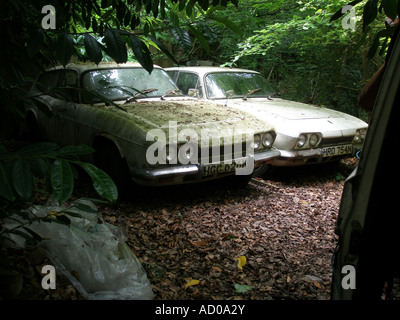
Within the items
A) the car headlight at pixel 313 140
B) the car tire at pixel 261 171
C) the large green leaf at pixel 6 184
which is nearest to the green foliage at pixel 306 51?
the car headlight at pixel 313 140

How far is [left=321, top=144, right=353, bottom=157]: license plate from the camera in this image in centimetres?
498

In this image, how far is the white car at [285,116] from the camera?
4832 mm

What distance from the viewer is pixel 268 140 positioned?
4.45 meters

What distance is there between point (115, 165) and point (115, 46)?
8.36ft

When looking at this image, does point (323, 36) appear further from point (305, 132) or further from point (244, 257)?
point (244, 257)

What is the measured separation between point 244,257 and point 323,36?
5.65 metres

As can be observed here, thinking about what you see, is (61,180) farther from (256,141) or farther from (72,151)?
(256,141)

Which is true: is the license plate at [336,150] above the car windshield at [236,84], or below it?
below

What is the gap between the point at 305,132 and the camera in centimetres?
477

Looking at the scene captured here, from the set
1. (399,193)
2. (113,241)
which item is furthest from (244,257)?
(399,193)

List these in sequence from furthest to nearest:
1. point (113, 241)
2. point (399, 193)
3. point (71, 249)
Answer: point (113, 241) → point (71, 249) → point (399, 193)

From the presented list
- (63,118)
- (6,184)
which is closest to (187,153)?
(63,118)

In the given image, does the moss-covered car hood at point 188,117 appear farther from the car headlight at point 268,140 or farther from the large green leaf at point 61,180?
the large green leaf at point 61,180

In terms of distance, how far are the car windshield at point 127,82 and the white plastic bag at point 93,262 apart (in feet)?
7.69
